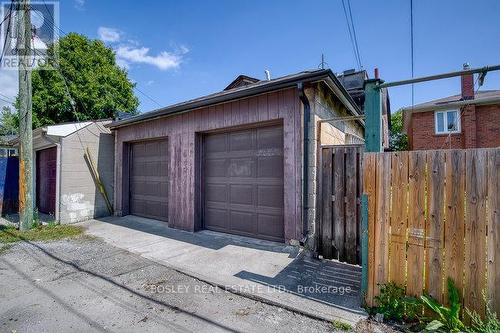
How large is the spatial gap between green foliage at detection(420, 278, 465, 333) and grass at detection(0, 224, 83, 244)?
7111 mm

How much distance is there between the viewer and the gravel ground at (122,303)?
2.54 meters

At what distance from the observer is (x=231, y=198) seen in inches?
232

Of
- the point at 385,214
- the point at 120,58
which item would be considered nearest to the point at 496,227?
the point at 385,214

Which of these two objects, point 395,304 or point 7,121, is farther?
point 7,121

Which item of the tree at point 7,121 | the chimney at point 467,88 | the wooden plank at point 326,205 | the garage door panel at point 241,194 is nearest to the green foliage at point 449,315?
the wooden plank at point 326,205

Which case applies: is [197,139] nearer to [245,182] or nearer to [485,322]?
[245,182]

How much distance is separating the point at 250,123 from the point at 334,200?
238 cm

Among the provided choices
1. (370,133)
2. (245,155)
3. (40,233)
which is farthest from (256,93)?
(40,233)

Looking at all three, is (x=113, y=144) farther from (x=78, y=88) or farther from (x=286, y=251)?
(x=78, y=88)

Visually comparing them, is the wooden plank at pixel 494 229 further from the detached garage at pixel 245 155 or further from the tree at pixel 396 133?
the tree at pixel 396 133

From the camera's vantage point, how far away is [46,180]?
30.0ft

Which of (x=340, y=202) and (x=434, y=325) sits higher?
(x=340, y=202)

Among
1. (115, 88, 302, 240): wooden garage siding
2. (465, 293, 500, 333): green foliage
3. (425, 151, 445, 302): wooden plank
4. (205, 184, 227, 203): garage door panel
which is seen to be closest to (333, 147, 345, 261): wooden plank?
(115, 88, 302, 240): wooden garage siding

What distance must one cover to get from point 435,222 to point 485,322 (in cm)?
87
